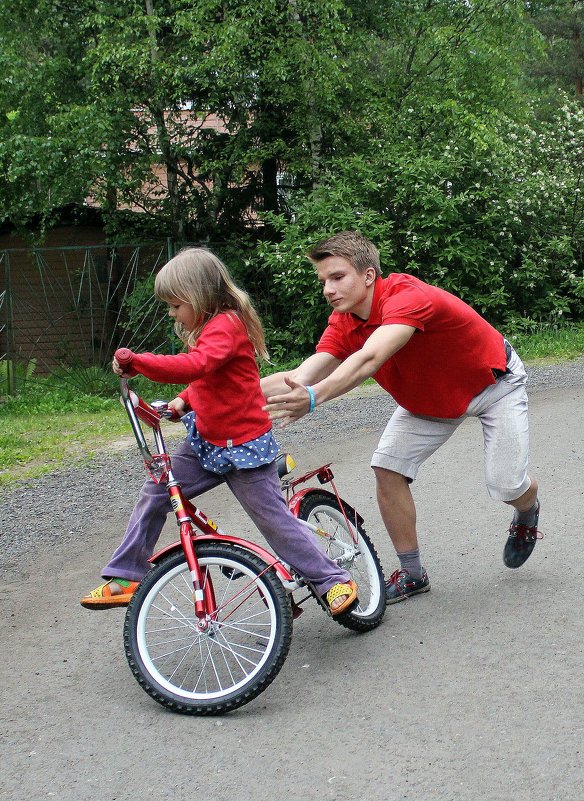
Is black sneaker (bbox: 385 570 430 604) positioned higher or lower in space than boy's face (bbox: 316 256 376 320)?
lower

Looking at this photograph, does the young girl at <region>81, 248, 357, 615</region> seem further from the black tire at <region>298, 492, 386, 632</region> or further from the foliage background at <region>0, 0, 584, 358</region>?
the foliage background at <region>0, 0, 584, 358</region>

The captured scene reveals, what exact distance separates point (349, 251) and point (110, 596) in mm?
1720

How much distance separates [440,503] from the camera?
22.5 feet

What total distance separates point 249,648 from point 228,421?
898mm

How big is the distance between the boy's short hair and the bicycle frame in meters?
0.96

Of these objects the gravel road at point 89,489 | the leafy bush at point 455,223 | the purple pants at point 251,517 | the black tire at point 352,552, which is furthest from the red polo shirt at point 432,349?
the leafy bush at point 455,223

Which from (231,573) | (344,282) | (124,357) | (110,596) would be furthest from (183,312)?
(110,596)

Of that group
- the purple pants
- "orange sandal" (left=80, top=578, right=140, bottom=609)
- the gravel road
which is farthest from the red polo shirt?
the gravel road

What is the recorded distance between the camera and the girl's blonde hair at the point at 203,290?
4.02 m

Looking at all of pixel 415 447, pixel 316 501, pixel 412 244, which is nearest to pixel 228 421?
pixel 316 501

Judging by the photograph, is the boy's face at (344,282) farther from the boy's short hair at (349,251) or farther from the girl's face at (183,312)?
the girl's face at (183,312)

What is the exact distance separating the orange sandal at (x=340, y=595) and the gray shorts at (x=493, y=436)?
836 millimetres

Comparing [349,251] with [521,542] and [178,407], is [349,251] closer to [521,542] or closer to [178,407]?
[178,407]

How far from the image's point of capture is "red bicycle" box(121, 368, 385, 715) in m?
3.89
